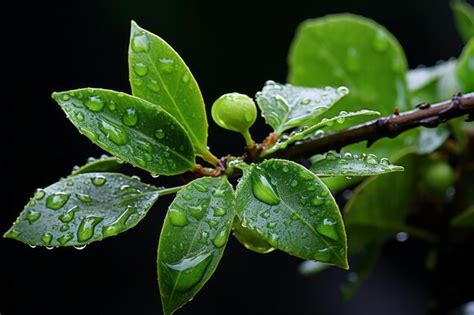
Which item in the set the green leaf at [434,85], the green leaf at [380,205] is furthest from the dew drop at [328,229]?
the green leaf at [434,85]

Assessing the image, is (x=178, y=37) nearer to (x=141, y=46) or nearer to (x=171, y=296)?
(x=141, y=46)

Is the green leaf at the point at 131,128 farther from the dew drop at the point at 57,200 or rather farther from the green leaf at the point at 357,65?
the green leaf at the point at 357,65

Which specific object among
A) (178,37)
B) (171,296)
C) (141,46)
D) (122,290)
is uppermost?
(141,46)

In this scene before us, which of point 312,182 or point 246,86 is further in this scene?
point 246,86

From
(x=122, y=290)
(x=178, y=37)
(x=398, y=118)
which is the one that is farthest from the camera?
(x=178, y=37)

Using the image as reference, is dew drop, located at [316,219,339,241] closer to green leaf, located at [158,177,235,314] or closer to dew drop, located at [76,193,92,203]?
green leaf, located at [158,177,235,314]

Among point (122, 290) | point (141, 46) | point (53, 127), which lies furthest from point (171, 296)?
point (53, 127)

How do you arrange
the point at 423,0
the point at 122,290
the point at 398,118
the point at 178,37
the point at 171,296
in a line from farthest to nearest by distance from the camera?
the point at 423,0, the point at 178,37, the point at 122,290, the point at 398,118, the point at 171,296

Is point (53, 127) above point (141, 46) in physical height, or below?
below
